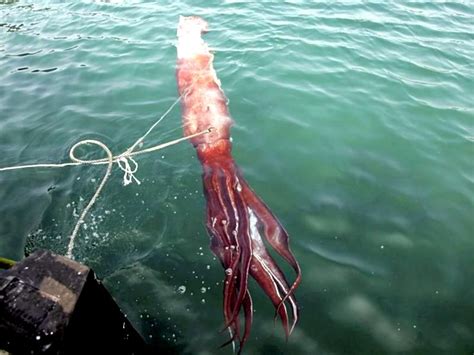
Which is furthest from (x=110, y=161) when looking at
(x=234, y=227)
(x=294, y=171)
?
(x=294, y=171)

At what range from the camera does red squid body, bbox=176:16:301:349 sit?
3.59 metres

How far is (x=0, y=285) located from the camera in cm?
233

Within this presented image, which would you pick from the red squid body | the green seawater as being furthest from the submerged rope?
the red squid body

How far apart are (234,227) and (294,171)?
1.89 metres

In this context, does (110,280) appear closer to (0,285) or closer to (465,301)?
(0,285)

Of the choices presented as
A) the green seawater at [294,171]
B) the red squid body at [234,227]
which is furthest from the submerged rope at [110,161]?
the red squid body at [234,227]

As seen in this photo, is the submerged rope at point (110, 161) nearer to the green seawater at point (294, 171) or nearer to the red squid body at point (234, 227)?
the green seawater at point (294, 171)

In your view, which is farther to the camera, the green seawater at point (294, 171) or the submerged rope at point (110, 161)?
the submerged rope at point (110, 161)

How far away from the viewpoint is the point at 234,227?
4.11m

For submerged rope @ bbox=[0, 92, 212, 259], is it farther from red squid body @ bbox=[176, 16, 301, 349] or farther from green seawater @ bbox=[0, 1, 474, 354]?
red squid body @ bbox=[176, 16, 301, 349]

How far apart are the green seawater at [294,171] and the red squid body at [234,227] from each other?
9.6 inches

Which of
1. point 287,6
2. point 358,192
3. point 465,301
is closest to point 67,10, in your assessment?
point 287,6

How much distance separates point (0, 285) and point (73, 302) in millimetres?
479

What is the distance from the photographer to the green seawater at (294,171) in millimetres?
3893
